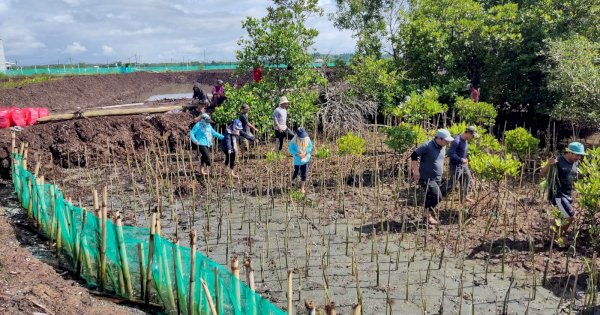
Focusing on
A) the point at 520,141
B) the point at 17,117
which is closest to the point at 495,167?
the point at 520,141

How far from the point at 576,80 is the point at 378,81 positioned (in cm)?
536

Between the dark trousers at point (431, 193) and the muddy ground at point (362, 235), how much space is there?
1.14 feet

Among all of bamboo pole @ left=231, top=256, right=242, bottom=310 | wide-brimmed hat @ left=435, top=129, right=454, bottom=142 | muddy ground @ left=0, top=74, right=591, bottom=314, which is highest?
wide-brimmed hat @ left=435, top=129, right=454, bottom=142

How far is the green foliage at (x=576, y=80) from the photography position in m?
10.3

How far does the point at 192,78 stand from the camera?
42.1 m

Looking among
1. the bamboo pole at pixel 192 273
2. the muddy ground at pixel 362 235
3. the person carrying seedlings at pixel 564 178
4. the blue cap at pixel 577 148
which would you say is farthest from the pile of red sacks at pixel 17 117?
the blue cap at pixel 577 148

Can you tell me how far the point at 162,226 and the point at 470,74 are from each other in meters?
11.3

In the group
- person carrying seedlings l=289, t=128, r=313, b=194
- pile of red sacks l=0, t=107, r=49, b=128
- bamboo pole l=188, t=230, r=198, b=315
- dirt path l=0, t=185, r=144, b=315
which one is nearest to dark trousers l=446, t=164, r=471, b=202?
person carrying seedlings l=289, t=128, r=313, b=194

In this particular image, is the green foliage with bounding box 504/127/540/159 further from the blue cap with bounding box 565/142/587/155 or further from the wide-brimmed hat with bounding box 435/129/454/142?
the wide-brimmed hat with bounding box 435/129/454/142

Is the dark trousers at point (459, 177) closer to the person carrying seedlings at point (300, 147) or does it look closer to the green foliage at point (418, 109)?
the green foliage at point (418, 109)

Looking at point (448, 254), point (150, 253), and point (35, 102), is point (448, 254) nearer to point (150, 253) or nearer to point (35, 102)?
point (150, 253)

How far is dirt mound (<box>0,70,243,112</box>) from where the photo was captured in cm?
2205

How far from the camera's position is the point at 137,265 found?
604 centimetres

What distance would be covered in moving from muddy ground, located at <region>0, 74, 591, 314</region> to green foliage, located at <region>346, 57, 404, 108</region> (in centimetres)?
248
